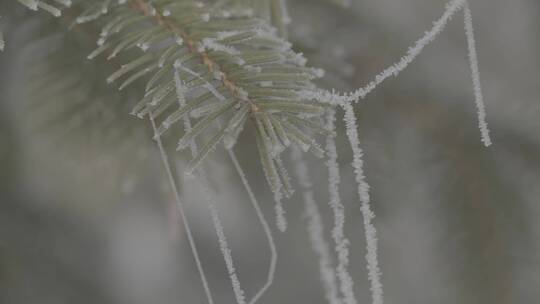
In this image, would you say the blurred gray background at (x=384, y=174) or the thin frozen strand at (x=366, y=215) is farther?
the blurred gray background at (x=384, y=174)

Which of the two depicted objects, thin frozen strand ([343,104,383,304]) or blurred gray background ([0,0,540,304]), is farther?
blurred gray background ([0,0,540,304])

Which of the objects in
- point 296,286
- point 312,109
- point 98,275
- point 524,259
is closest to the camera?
point 312,109

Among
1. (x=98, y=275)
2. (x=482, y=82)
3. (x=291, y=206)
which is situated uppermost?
(x=482, y=82)

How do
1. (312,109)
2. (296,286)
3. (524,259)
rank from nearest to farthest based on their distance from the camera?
(312,109)
(524,259)
(296,286)

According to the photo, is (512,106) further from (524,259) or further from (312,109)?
(312,109)

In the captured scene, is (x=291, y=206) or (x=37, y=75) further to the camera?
(x=291, y=206)

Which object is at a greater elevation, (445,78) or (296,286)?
(445,78)

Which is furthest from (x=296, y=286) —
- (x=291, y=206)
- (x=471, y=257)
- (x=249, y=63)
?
(x=249, y=63)

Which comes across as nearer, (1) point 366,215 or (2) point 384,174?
(1) point 366,215
